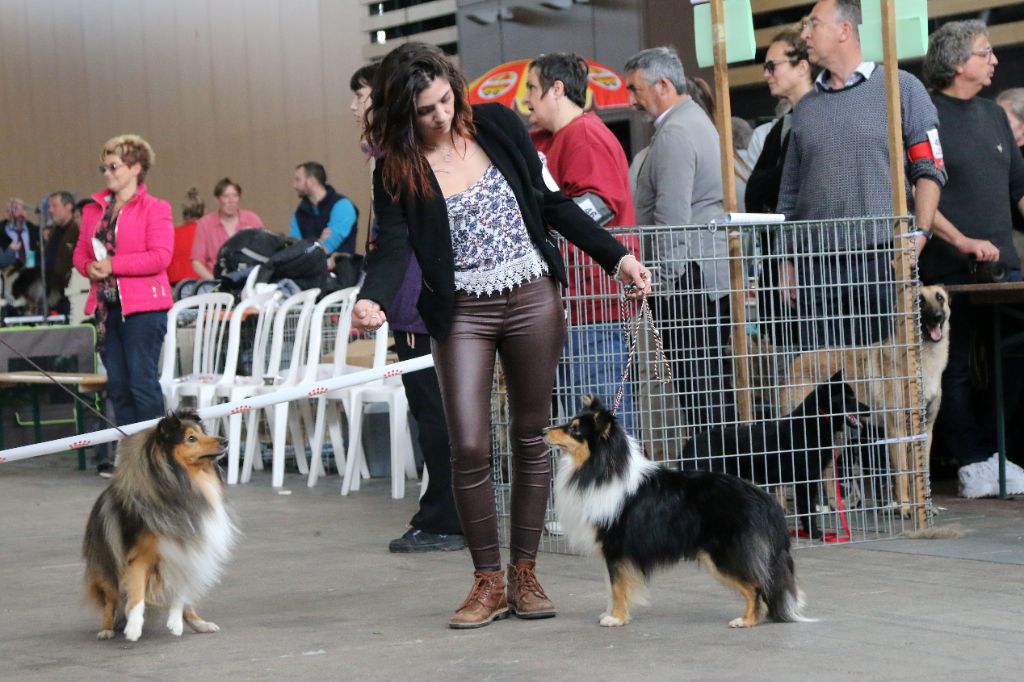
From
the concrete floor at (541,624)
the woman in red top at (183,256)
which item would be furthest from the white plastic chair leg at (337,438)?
the woman in red top at (183,256)

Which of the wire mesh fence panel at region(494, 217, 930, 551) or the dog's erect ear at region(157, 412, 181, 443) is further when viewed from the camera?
the wire mesh fence panel at region(494, 217, 930, 551)

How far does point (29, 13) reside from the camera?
A: 17078 millimetres

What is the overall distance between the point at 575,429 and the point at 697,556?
477 millimetres

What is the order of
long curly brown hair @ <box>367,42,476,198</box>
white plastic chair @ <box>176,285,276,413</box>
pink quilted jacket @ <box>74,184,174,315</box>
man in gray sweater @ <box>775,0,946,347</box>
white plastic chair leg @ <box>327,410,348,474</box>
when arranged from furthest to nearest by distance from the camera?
white plastic chair @ <box>176,285,276,413</box> → white plastic chair leg @ <box>327,410,348,474</box> → pink quilted jacket @ <box>74,184,174,315</box> → man in gray sweater @ <box>775,0,946,347</box> → long curly brown hair @ <box>367,42,476,198</box>

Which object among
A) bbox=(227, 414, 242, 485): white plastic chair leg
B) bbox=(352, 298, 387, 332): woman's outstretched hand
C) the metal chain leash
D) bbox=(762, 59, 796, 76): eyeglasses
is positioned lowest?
bbox=(227, 414, 242, 485): white plastic chair leg

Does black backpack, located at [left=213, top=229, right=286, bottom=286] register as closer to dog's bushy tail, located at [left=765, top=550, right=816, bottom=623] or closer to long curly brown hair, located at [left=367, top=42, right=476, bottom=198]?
long curly brown hair, located at [left=367, top=42, right=476, bottom=198]

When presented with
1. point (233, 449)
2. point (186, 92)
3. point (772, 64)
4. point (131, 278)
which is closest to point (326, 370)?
point (233, 449)

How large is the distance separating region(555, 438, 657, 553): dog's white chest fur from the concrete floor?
0.84ft

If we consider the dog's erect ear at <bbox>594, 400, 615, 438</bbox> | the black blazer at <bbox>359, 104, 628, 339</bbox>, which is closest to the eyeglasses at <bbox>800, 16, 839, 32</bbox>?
the black blazer at <bbox>359, 104, 628, 339</bbox>

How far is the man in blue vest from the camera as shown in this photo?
10.0m

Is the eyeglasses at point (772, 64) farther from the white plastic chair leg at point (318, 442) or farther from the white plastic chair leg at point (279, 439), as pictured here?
the white plastic chair leg at point (279, 439)

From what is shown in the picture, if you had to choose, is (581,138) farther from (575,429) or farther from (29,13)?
(29,13)

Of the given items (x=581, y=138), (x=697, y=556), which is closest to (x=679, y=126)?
(x=581, y=138)

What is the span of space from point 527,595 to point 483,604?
0.14 m
